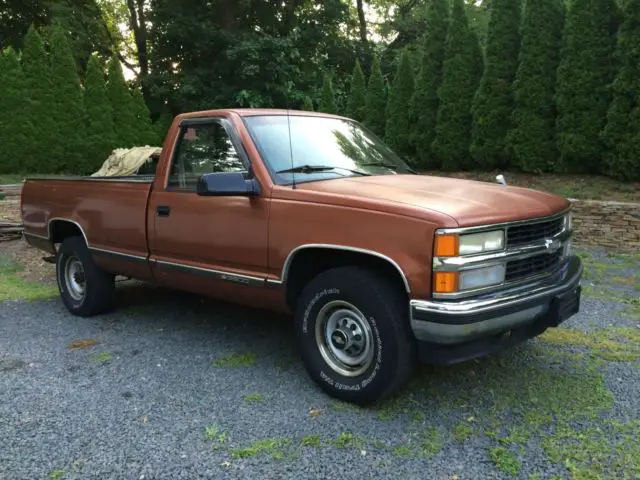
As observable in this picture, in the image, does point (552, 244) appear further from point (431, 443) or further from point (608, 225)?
point (608, 225)

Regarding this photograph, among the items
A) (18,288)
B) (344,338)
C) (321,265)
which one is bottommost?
(18,288)

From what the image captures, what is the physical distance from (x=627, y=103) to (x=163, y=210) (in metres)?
7.64

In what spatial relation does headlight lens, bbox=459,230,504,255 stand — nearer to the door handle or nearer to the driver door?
the driver door

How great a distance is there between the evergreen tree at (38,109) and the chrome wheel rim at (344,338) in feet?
40.1

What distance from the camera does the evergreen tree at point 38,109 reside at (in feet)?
43.9

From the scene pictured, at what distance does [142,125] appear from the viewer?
53.8ft

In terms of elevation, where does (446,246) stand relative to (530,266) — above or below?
above

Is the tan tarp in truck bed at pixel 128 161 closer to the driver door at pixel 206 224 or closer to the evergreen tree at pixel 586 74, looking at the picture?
the driver door at pixel 206 224

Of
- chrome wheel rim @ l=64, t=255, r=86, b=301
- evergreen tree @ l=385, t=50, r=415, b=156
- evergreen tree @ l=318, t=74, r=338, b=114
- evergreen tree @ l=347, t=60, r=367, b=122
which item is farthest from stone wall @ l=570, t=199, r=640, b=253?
evergreen tree @ l=318, t=74, r=338, b=114

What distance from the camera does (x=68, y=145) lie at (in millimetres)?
14039

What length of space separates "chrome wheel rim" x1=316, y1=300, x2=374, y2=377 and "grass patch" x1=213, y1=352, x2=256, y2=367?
0.89 meters

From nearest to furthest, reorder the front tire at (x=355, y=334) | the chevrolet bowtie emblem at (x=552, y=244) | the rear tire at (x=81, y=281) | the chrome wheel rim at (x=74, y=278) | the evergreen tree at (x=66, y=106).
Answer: the front tire at (x=355, y=334) < the chevrolet bowtie emblem at (x=552, y=244) < the rear tire at (x=81, y=281) < the chrome wheel rim at (x=74, y=278) < the evergreen tree at (x=66, y=106)

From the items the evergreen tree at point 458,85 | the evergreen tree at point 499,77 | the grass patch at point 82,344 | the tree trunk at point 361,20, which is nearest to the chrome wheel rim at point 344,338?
the grass patch at point 82,344

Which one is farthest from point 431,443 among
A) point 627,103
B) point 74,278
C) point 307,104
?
point 307,104
